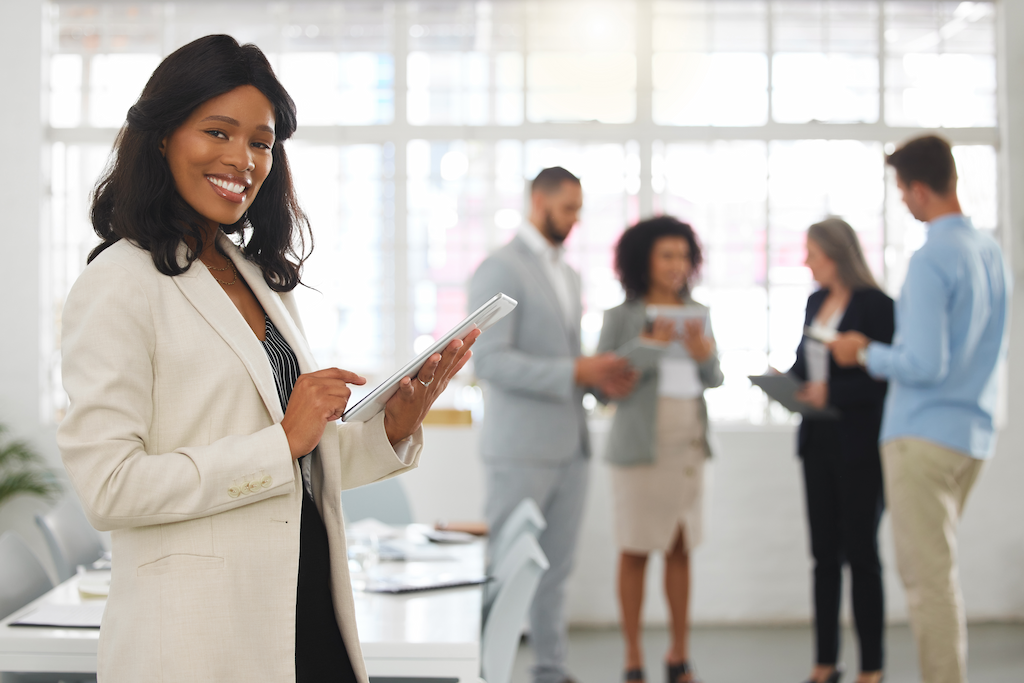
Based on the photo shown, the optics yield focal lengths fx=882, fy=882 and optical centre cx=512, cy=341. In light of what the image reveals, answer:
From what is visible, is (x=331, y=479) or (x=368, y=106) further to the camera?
(x=368, y=106)

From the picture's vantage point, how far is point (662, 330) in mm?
3832

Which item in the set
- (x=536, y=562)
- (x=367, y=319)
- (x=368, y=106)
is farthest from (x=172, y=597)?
(x=368, y=106)

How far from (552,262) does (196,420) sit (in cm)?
260

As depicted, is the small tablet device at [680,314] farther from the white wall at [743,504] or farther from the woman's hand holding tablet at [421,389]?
the woman's hand holding tablet at [421,389]

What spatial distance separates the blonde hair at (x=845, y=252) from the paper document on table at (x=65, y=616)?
301 centimetres

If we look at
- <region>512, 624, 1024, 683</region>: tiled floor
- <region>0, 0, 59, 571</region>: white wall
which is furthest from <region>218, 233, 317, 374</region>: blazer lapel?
<region>0, 0, 59, 571</region>: white wall

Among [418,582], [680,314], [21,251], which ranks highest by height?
[21,251]

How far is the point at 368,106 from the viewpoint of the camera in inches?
205

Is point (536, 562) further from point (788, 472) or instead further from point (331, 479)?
point (788, 472)

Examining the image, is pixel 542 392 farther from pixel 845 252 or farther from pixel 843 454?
pixel 845 252

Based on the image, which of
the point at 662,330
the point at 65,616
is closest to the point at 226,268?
the point at 65,616

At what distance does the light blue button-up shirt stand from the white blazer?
233 cm

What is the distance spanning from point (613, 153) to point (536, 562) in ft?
11.6

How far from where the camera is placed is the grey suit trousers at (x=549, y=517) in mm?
3537
